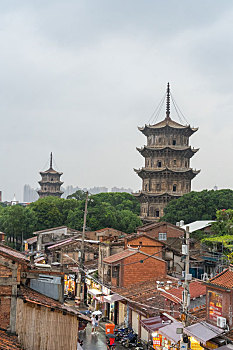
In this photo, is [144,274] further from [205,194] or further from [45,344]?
[205,194]

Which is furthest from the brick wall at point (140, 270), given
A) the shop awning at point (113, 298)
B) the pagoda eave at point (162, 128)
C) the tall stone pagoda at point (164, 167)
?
the pagoda eave at point (162, 128)

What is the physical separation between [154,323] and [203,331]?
5065 millimetres

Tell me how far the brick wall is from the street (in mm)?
4446

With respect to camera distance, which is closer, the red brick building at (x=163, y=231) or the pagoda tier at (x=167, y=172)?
the red brick building at (x=163, y=231)

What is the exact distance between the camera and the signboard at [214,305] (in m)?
19.2

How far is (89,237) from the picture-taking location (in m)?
55.9

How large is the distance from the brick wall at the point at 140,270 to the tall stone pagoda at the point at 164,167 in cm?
4027

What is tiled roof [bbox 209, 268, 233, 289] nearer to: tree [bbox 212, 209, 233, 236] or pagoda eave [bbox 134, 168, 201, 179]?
tree [bbox 212, 209, 233, 236]

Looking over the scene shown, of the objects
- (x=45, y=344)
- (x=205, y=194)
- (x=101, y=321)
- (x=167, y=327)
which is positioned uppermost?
(x=205, y=194)

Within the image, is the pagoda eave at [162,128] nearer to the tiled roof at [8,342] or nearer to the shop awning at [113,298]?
the shop awning at [113,298]

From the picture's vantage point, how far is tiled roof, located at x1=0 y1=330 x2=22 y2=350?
34.9 ft

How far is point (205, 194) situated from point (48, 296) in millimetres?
54141

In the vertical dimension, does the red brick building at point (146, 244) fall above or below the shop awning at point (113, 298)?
above

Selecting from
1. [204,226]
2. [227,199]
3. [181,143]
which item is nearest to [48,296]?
[204,226]
